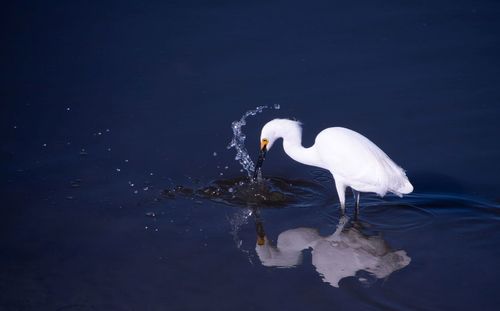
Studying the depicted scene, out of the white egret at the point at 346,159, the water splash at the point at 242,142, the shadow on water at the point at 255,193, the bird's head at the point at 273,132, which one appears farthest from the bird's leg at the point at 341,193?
the water splash at the point at 242,142

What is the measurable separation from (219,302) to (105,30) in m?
5.42

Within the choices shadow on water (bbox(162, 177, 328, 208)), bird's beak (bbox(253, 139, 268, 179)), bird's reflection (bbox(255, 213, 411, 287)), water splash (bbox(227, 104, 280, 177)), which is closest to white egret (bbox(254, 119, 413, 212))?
bird's beak (bbox(253, 139, 268, 179))

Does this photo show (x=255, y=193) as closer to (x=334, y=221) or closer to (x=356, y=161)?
(x=334, y=221)

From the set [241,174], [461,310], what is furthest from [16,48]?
[461,310]

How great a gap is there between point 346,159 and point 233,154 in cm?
140

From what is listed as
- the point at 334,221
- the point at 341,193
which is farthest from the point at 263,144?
the point at 334,221

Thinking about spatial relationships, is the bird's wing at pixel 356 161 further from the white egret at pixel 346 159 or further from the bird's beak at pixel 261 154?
the bird's beak at pixel 261 154

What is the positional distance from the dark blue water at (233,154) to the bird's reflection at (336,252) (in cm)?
2

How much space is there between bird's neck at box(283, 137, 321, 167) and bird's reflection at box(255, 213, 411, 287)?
0.75 metres

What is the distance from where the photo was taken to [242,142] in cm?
704

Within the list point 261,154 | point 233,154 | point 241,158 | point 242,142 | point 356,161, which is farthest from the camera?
point 242,142

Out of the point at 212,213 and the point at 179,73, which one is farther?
the point at 179,73

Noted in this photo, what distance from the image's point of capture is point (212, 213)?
596 centimetres

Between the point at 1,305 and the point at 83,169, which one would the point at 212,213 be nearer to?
the point at 83,169
